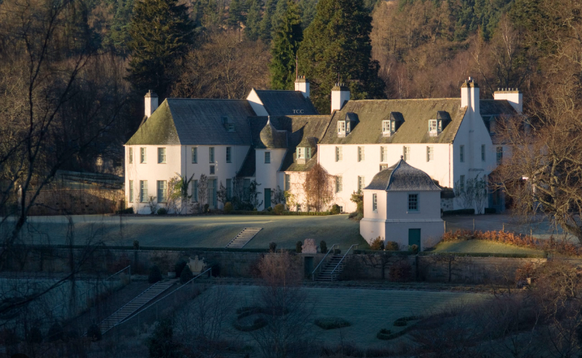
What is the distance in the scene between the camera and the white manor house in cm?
5353

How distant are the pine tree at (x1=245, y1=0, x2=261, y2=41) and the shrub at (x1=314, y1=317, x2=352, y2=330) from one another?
7847 centimetres

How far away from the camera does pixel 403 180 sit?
151ft

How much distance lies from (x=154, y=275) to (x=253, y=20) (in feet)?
257

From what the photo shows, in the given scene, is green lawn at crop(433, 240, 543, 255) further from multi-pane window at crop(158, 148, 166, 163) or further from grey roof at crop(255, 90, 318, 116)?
grey roof at crop(255, 90, 318, 116)

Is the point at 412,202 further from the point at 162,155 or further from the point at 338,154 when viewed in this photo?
the point at 162,155

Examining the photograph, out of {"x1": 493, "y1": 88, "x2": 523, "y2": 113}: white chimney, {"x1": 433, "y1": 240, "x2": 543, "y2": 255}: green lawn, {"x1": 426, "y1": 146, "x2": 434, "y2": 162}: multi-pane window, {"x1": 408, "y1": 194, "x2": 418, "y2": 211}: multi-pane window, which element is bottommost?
{"x1": 433, "y1": 240, "x2": 543, "y2": 255}: green lawn

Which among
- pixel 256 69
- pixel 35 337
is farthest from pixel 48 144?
pixel 256 69

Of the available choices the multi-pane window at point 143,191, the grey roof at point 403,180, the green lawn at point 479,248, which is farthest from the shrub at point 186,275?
the multi-pane window at point 143,191

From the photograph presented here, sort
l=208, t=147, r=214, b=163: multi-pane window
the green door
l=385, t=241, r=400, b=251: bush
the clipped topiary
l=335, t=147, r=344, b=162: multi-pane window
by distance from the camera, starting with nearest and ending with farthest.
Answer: the clipped topiary < l=385, t=241, r=400, b=251: bush < the green door < l=335, t=147, r=344, b=162: multi-pane window < l=208, t=147, r=214, b=163: multi-pane window

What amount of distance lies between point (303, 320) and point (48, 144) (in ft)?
61.0


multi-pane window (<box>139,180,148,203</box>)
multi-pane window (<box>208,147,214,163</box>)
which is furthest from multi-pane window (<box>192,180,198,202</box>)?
multi-pane window (<box>139,180,148,203</box>)

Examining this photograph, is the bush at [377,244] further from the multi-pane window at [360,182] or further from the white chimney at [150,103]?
the white chimney at [150,103]

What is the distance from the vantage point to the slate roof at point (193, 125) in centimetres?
5722

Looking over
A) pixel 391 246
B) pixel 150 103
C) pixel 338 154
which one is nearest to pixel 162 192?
pixel 150 103
